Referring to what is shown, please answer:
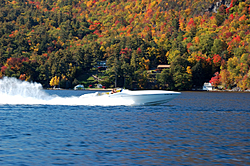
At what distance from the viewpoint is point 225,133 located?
2208 cm

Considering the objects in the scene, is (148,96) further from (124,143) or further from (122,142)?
(124,143)

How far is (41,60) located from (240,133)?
157m

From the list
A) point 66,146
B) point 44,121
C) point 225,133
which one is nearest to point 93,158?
point 66,146

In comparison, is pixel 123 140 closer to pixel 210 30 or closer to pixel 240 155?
pixel 240 155

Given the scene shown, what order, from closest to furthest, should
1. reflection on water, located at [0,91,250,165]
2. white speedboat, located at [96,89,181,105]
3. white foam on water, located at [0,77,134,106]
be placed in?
reflection on water, located at [0,91,250,165]
white speedboat, located at [96,89,181,105]
white foam on water, located at [0,77,134,106]

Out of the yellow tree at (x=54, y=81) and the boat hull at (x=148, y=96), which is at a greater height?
the yellow tree at (x=54, y=81)

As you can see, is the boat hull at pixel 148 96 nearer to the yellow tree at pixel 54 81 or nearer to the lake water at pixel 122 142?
the lake water at pixel 122 142

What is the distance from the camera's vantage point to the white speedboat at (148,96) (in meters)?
37.3

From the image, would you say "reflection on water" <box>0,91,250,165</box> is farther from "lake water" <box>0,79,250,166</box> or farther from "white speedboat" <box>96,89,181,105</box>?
"white speedboat" <box>96,89,181,105</box>

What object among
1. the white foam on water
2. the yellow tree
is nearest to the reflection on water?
the white foam on water

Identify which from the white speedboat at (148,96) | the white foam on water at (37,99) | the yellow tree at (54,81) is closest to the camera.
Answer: the white speedboat at (148,96)

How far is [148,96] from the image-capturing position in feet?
123

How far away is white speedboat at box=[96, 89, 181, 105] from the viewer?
37.3 m

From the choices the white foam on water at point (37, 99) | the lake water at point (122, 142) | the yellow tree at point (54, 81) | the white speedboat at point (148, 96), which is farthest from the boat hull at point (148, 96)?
the yellow tree at point (54, 81)
